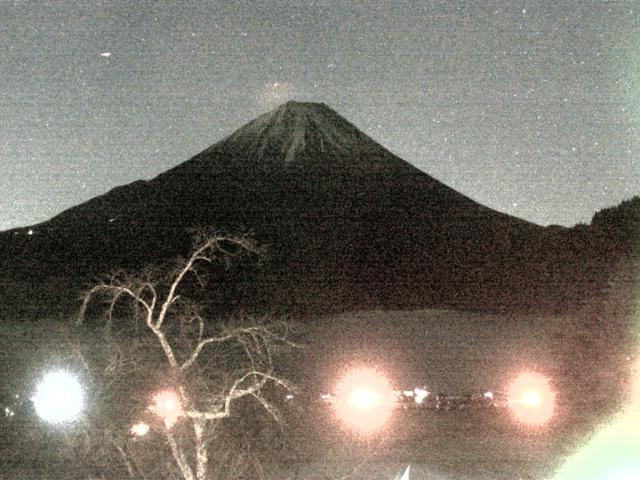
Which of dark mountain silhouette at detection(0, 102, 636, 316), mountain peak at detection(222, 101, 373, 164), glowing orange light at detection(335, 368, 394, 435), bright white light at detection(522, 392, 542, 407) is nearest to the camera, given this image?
glowing orange light at detection(335, 368, 394, 435)

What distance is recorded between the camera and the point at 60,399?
1315 cm

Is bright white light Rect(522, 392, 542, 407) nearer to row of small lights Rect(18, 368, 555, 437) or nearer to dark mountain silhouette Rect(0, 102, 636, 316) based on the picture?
row of small lights Rect(18, 368, 555, 437)

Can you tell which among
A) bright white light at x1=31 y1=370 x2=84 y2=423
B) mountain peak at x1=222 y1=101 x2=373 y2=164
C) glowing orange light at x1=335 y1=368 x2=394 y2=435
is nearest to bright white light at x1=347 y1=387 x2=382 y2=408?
→ glowing orange light at x1=335 y1=368 x2=394 y2=435

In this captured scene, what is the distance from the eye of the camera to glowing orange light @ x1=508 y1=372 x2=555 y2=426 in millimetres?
17281

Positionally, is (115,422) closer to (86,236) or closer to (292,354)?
(292,354)

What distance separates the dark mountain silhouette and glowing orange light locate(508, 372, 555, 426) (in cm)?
1361

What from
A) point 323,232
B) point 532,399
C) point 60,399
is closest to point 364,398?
point 532,399

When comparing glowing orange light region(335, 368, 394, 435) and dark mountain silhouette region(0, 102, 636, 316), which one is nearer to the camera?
glowing orange light region(335, 368, 394, 435)

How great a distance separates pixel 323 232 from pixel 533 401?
157 feet

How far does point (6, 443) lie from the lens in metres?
13.8

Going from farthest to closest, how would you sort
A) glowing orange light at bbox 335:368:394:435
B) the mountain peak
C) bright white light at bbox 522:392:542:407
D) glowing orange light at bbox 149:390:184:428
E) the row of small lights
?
the mountain peak, bright white light at bbox 522:392:542:407, glowing orange light at bbox 335:368:394:435, the row of small lights, glowing orange light at bbox 149:390:184:428

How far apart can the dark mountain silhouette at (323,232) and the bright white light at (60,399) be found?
2553cm

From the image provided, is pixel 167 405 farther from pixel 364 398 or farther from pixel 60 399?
pixel 364 398

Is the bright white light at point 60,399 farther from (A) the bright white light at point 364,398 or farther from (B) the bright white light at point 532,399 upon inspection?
(B) the bright white light at point 532,399
